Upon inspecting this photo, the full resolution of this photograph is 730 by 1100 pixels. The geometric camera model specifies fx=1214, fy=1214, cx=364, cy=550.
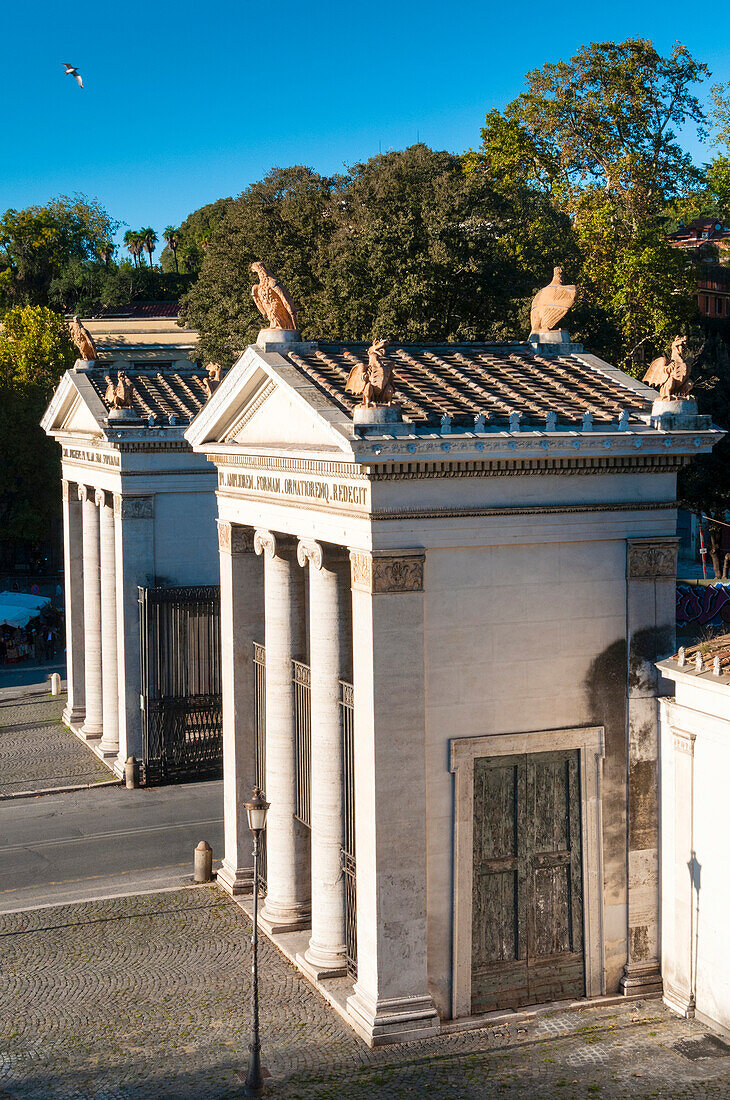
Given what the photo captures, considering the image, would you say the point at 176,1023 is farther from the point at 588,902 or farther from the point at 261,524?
the point at 261,524

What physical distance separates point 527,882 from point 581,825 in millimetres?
1180

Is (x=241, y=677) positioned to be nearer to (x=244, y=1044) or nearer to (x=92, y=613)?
(x=244, y=1044)

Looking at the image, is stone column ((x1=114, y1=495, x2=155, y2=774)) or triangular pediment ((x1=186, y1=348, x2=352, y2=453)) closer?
triangular pediment ((x1=186, y1=348, x2=352, y2=453))

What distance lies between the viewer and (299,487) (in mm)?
19234

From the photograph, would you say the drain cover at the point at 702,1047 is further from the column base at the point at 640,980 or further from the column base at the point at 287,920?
the column base at the point at 287,920

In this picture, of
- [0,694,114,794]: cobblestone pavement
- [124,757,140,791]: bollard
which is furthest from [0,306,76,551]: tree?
[124,757,140,791]: bollard

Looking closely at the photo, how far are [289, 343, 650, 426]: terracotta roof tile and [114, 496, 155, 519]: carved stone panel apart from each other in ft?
40.2

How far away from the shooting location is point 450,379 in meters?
20.2

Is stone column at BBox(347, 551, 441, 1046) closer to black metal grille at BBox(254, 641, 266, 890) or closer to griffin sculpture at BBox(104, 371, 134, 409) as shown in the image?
black metal grille at BBox(254, 641, 266, 890)

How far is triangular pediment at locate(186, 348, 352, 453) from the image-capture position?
17484 millimetres

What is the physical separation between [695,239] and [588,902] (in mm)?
77930

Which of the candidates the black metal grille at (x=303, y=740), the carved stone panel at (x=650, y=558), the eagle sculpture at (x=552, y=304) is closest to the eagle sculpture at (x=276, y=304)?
the eagle sculpture at (x=552, y=304)

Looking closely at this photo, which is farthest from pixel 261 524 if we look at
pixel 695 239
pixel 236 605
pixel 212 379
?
pixel 695 239

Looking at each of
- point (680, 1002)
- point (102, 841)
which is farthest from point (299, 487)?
point (102, 841)
